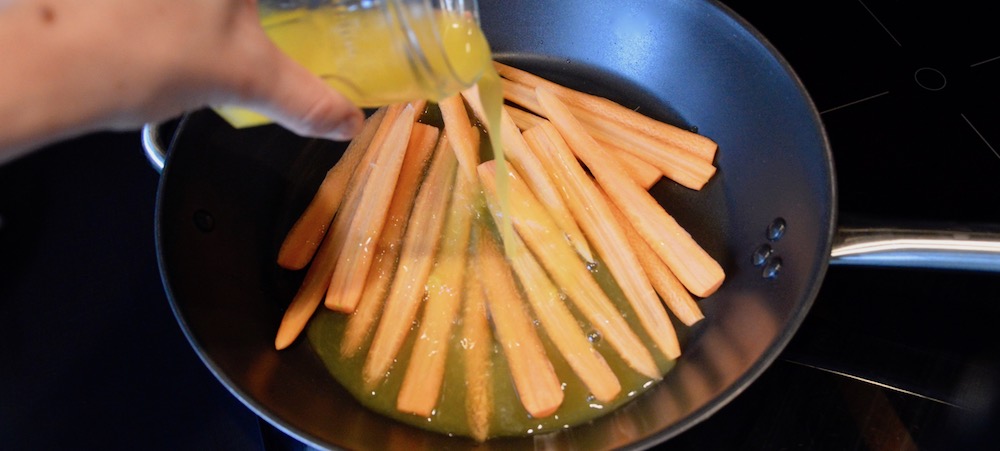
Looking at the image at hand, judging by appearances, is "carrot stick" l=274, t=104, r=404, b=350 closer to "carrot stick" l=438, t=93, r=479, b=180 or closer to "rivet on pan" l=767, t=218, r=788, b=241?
"carrot stick" l=438, t=93, r=479, b=180

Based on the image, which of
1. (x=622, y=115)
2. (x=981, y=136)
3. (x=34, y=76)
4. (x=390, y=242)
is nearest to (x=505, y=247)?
(x=390, y=242)

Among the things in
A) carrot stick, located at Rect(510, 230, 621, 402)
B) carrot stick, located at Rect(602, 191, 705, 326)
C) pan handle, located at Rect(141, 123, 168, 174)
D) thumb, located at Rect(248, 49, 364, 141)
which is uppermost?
thumb, located at Rect(248, 49, 364, 141)

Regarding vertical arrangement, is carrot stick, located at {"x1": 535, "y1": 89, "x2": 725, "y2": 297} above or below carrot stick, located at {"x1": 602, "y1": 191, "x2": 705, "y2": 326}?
above

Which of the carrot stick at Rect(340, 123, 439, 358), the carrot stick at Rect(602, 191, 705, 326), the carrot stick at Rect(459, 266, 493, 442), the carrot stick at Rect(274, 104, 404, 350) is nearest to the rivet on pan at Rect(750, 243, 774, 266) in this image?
the carrot stick at Rect(602, 191, 705, 326)

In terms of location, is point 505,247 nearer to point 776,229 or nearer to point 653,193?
point 653,193

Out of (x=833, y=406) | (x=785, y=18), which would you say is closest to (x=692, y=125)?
(x=785, y=18)

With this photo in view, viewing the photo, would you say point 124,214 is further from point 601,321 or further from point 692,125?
point 692,125
